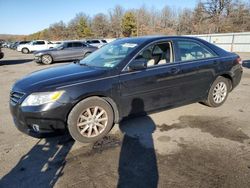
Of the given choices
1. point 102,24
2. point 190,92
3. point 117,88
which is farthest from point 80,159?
point 102,24

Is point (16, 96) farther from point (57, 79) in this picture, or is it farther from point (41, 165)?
point (41, 165)

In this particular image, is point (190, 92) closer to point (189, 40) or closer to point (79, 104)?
point (189, 40)

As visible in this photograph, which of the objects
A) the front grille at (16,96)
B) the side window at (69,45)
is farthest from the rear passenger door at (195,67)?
the side window at (69,45)

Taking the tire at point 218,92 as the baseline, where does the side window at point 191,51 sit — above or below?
above

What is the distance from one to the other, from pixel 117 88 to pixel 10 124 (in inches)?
97.2

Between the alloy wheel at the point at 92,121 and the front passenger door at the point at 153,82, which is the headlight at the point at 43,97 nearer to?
the alloy wheel at the point at 92,121

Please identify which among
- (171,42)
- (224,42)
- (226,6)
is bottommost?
(224,42)

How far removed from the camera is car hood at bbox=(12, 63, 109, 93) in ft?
11.6

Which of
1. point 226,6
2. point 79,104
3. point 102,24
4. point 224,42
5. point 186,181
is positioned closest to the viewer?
point 186,181

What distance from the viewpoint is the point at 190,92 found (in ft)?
15.8

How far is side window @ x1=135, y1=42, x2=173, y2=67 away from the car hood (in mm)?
974

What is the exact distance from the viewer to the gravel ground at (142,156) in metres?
2.81

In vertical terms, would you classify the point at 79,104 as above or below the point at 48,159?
above

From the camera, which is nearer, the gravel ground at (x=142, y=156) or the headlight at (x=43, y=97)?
the gravel ground at (x=142, y=156)
